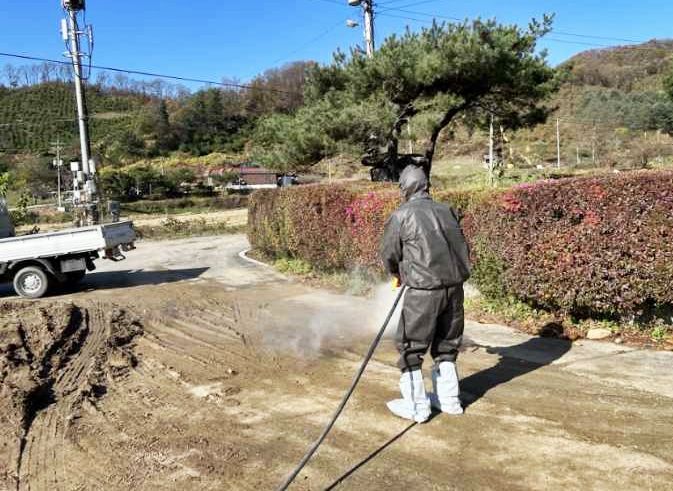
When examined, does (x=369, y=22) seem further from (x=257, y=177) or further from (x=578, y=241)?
(x=257, y=177)

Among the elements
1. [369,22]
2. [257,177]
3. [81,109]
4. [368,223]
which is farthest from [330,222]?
[257,177]

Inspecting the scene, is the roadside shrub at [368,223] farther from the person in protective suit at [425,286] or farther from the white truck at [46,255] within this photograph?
the white truck at [46,255]

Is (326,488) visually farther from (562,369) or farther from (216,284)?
(216,284)

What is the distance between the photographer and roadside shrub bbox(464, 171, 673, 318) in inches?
218

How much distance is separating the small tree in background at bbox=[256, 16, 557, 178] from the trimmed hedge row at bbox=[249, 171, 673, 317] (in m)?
6.02

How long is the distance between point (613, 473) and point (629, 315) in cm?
316

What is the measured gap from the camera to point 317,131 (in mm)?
13656

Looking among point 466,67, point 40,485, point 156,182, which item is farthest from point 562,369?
point 156,182

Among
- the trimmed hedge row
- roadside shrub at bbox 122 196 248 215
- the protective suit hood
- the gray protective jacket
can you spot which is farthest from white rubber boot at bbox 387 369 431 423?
roadside shrub at bbox 122 196 248 215

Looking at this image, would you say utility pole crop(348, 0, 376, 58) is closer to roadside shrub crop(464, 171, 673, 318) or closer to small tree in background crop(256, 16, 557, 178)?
small tree in background crop(256, 16, 557, 178)

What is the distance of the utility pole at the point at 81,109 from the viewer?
1972 centimetres

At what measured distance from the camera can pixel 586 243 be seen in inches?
236

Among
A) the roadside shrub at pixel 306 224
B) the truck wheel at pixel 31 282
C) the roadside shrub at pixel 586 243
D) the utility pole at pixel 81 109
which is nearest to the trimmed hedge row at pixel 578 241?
the roadside shrub at pixel 586 243

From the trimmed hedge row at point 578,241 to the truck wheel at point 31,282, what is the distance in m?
7.91
